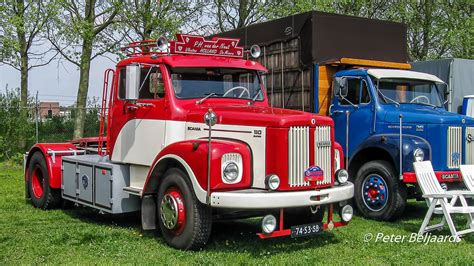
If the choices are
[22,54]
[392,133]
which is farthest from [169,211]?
[22,54]

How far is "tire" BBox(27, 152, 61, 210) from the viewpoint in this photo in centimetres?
984

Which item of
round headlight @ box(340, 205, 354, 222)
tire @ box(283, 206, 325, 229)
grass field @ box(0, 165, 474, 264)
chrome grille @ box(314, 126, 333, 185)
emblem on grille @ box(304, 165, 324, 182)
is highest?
chrome grille @ box(314, 126, 333, 185)

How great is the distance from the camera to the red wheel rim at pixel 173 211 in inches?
262

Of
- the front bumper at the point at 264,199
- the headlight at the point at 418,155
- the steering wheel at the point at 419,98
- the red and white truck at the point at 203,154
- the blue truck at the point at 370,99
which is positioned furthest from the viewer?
the steering wheel at the point at 419,98

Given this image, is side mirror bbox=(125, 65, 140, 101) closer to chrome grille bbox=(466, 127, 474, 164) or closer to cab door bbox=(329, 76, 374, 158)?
cab door bbox=(329, 76, 374, 158)

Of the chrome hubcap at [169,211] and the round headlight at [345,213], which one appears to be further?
the round headlight at [345,213]

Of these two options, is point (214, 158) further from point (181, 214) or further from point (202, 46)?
point (202, 46)

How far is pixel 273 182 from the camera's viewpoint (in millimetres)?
6270

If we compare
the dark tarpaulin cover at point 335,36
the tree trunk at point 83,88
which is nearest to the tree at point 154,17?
the tree trunk at point 83,88

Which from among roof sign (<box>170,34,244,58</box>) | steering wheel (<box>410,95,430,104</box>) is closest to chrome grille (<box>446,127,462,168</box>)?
steering wheel (<box>410,95,430,104</box>)

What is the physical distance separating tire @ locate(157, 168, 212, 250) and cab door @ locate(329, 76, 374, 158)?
A: 382 cm

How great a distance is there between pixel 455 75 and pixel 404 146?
7251 millimetres

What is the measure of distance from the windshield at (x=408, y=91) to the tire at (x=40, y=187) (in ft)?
19.1

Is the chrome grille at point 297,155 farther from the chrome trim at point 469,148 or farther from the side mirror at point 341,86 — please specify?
the chrome trim at point 469,148
